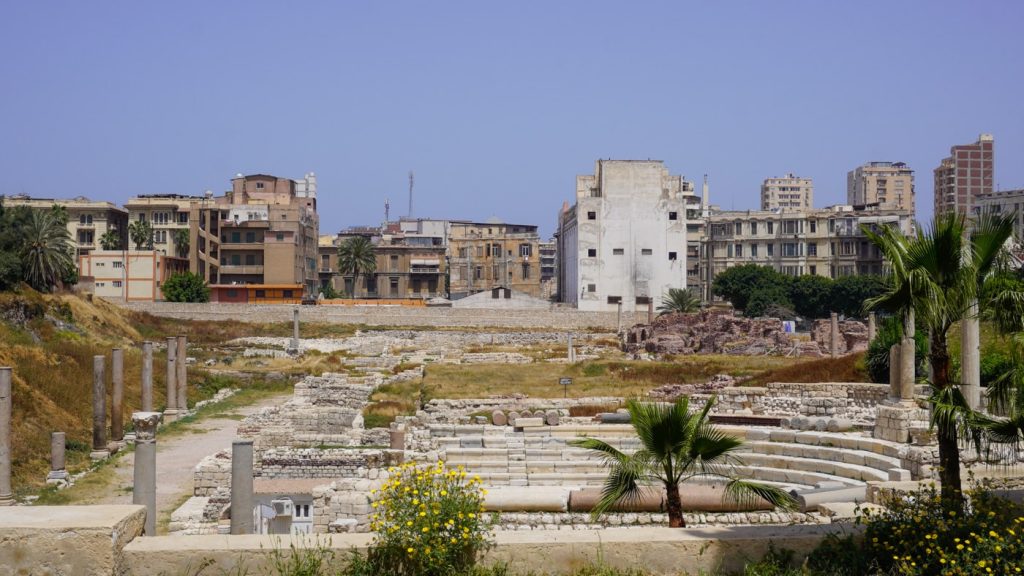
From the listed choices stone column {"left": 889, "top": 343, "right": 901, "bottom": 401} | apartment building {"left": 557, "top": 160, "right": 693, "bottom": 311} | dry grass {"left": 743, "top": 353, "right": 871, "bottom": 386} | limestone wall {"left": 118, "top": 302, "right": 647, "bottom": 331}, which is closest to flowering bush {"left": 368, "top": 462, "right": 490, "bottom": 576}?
stone column {"left": 889, "top": 343, "right": 901, "bottom": 401}

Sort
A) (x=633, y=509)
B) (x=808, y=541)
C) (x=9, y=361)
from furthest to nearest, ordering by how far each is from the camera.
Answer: (x=9, y=361), (x=633, y=509), (x=808, y=541)

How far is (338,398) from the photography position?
4119 cm

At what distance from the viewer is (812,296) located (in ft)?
317

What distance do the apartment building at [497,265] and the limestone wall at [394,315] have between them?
32.1 meters

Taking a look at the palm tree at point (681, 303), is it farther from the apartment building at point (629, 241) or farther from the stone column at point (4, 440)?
the stone column at point (4, 440)

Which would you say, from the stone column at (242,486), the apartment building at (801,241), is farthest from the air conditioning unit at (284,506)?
the apartment building at (801,241)

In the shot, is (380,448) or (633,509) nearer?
(633,509)

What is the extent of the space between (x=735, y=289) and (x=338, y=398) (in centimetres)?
6488

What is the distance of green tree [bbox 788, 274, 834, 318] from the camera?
314ft

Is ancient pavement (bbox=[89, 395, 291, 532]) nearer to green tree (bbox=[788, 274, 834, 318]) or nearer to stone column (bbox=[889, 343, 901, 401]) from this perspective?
stone column (bbox=[889, 343, 901, 401])

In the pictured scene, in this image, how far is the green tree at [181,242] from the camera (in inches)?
4198

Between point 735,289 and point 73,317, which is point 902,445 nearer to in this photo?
point 73,317

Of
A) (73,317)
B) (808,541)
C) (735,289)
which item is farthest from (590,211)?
(808,541)

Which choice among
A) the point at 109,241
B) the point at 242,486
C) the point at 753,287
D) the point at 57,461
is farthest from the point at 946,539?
the point at 109,241
